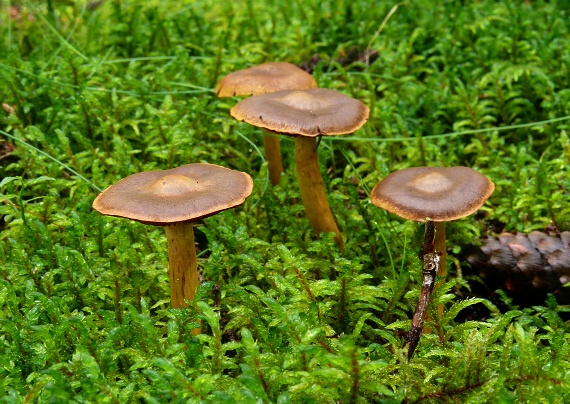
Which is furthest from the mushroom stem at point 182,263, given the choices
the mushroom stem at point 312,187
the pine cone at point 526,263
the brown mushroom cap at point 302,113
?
the pine cone at point 526,263

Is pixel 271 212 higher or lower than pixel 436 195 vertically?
lower

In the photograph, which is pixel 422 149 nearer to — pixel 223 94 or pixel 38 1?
pixel 223 94

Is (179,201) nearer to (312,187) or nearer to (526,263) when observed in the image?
(312,187)

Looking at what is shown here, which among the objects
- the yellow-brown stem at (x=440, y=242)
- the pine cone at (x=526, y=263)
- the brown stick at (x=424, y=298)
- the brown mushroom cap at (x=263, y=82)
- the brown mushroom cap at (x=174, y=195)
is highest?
the brown mushroom cap at (x=263, y=82)

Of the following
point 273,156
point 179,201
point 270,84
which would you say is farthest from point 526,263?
point 179,201

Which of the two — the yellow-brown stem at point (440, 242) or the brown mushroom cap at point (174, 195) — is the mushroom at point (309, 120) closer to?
the brown mushroom cap at point (174, 195)

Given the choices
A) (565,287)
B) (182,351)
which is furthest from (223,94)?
(565,287)
